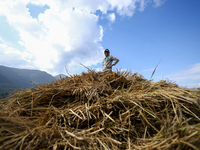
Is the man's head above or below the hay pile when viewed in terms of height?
above

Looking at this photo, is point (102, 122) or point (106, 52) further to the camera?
point (106, 52)

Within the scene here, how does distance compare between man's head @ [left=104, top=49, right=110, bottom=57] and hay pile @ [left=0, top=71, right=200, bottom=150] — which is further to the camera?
man's head @ [left=104, top=49, right=110, bottom=57]

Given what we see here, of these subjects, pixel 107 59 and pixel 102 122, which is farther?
pixel 107 59

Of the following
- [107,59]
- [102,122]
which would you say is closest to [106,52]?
[107,59]

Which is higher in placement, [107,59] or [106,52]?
[106,52]

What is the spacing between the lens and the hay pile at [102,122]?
3.26 feet

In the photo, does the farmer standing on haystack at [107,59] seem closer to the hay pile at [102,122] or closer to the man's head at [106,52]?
the man's head at [106,52]

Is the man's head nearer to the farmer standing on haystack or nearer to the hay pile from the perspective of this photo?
the farmer standing on haystack

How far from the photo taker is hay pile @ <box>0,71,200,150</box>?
3.26 feet

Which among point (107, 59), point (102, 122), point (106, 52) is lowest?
point (102, 122)

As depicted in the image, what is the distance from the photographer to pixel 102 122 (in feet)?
4.38

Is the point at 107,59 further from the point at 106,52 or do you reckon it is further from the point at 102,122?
the point at 102,122

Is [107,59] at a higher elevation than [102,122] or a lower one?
higher

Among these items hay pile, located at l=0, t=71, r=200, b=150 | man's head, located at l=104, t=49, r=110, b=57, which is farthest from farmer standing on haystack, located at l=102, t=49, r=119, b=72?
hay pile, located at l=0, t=71, r=200, b=150
